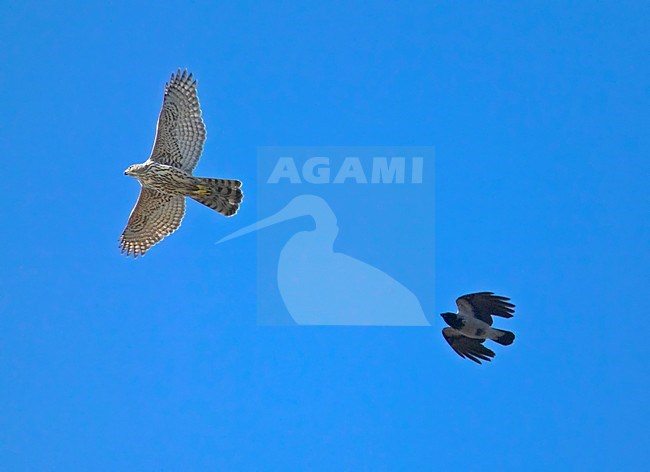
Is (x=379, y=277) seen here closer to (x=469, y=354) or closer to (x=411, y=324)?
(x=411, y=324)

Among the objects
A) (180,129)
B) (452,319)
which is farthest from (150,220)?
(452,319)

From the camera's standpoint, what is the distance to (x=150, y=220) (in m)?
9.08

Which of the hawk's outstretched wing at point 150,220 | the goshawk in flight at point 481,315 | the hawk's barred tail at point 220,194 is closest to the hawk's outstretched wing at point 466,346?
the goshawk in flight at point 481,315

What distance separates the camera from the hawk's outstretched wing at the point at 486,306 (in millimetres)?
8672

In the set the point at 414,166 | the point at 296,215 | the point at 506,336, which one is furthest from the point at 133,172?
the point at 506,336

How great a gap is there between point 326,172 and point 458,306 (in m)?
2.09

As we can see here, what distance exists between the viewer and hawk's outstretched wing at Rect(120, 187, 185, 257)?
8914 millimetres

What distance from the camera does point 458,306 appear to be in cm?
873

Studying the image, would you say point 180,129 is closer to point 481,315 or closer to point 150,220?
point 150,220

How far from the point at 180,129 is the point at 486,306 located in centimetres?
317

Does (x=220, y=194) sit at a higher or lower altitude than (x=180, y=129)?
lower

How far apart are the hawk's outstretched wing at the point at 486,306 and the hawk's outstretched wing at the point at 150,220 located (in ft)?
9.05

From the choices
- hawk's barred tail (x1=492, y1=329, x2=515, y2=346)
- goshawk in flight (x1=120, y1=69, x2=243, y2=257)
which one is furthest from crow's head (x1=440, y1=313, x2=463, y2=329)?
goshawk in flight (x1=120, y1=69, x2=243, y2=257)

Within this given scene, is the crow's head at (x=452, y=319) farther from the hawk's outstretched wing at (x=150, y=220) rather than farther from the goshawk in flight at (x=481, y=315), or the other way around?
the hawk's outstretched wing at (x=150, y=220)
